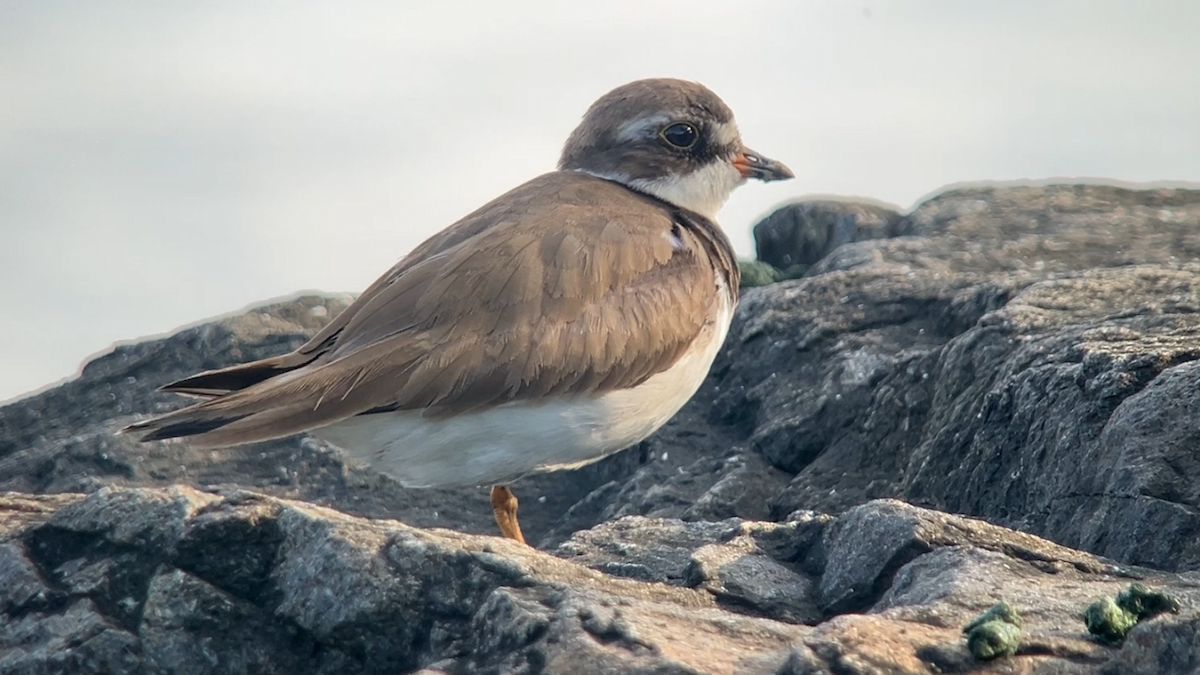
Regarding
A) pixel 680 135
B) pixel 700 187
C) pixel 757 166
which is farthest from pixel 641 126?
pixel 757 166

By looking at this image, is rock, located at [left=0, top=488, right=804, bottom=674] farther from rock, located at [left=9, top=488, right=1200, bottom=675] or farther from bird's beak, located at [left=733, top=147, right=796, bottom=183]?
bird's beak, located at [left=733, top=147, right=796, bottom=183]

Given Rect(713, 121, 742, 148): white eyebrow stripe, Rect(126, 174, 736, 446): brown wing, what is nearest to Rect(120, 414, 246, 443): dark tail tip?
Rect(126, 174, 736, 446): brown wing

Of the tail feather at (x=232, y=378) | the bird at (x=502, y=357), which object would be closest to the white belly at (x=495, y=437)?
the bird at (x=502, y=357)

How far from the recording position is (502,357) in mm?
6434

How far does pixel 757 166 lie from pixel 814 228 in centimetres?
301

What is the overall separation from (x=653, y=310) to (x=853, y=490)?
1312mm

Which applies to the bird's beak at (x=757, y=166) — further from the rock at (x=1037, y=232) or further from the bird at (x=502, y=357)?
the bird at (x=502, y=357)

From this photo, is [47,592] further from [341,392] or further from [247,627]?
[341,392]

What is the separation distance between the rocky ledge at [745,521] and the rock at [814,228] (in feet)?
7.35

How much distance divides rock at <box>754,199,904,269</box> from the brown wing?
4.20 metres

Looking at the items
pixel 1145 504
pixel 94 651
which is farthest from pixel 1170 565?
pixel 94 651

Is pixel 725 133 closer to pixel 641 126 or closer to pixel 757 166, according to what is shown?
pixel 757 166

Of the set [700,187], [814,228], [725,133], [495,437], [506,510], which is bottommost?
[506,510]

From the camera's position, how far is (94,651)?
4590 millimetres
